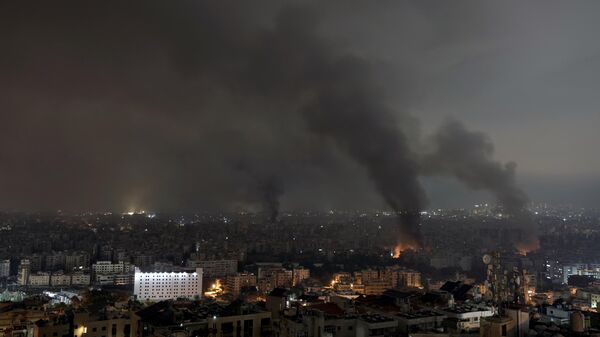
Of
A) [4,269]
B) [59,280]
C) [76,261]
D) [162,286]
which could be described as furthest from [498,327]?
[76,261]

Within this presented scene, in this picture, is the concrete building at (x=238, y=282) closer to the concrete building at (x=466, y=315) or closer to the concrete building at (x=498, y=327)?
the concrete building at (x=466, y=315)

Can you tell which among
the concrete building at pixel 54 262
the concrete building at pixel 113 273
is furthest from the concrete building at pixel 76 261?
the concrete building at pixel 113 273

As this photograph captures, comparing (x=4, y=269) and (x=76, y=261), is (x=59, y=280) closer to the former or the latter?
(x=4, y=269)

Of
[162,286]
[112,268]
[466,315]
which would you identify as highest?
[466,315]

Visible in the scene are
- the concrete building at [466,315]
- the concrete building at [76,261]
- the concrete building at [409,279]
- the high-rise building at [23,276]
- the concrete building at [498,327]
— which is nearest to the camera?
the concrete building at [498,327]

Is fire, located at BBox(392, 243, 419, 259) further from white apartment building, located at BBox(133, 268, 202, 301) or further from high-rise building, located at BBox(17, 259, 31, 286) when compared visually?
high-rise building, located at BBox(17, 259, 31, 286)

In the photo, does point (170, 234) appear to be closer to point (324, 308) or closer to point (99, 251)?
point (99, 251)

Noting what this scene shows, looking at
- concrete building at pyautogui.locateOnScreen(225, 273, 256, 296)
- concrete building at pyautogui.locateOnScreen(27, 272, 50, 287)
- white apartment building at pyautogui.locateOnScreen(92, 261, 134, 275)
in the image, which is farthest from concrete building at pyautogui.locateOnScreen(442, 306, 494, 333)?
concrete building at pyautogui.locateOnScreen(27, 272, 50, 287)

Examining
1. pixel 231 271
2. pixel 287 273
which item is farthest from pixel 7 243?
pixel 287 273
